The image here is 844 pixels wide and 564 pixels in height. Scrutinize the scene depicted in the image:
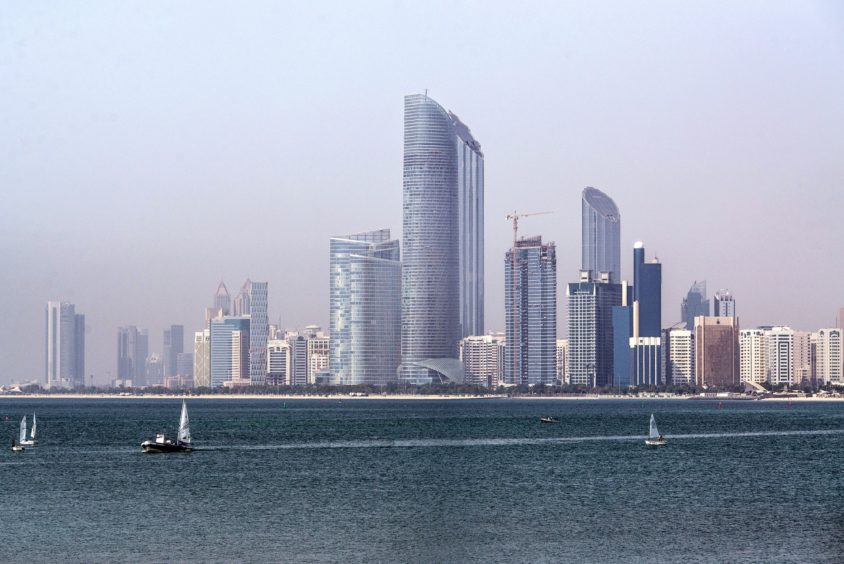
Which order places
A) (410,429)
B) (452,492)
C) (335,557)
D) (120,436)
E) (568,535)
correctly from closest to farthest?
(335,557) < (568,535) < (452,492) < (120,436) < (410,429)

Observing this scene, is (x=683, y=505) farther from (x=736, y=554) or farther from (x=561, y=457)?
(x=561, y=457)

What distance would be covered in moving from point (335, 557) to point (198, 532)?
11.4m

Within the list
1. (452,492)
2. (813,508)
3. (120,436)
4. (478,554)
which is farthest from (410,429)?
(478,554)

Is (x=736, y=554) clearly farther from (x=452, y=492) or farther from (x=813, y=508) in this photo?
(x=452, y=492)

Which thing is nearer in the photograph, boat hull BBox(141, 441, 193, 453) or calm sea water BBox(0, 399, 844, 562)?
calm sea water BBox(0, 399, 844, 562)

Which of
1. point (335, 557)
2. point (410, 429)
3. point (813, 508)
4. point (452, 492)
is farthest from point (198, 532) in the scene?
point (410, 429)

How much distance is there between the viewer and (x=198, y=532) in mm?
69375

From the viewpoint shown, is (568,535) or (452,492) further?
(452,492)

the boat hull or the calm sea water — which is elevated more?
the boat hull

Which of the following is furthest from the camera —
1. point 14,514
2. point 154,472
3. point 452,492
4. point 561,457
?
point 561,457

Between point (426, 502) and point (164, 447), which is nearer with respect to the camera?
point (426, 502)

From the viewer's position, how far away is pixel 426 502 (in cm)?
8344

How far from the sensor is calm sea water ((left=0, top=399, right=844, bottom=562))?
6344 centimetres

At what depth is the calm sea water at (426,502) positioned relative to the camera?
63438 mm
